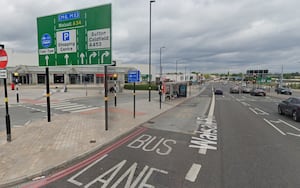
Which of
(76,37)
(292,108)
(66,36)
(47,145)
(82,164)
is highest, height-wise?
(66,36)

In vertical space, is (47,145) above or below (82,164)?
above

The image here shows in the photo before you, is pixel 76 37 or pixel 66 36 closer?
pixel 76 37

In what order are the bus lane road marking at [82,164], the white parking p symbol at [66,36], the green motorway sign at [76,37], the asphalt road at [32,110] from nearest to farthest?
the bus lane road marking at [82,164] < the green motorway sign at [76,37] < the white parking p symbol at [66,36] < the asphalt road at [32,110]

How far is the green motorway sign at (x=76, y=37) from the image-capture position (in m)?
7.48

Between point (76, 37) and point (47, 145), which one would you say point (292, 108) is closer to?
point (76, 37)

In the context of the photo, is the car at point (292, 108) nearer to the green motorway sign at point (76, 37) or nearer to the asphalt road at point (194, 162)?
the asphalt road at point (194, 162)

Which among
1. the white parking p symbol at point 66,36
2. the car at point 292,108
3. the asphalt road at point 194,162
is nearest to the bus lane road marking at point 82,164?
the asphalt road at point 194,162

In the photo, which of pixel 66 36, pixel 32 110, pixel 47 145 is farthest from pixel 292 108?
pixel 32 110

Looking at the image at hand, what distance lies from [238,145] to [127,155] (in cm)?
402

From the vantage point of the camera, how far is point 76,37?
8117 mm

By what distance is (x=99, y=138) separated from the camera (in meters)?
6.91

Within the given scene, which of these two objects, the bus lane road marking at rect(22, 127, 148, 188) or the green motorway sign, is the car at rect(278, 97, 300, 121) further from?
the green motorway sign

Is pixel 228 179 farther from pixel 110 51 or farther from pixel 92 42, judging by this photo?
pixel 92 42

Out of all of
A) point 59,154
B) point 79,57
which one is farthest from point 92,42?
point 59,154
